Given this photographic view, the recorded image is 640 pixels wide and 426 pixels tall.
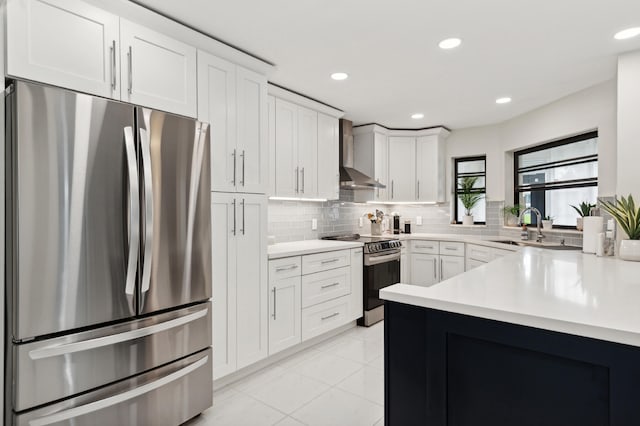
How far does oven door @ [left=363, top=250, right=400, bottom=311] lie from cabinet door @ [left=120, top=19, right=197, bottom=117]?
2.55 metres

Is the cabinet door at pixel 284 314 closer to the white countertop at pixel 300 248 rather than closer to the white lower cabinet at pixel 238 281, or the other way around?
the white lower cabinet at pixel 238 281

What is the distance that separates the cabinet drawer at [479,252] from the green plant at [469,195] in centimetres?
89

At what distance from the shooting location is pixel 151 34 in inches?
82.6

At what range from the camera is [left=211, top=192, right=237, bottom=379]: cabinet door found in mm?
2430

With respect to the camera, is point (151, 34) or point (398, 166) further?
point (398, 166)

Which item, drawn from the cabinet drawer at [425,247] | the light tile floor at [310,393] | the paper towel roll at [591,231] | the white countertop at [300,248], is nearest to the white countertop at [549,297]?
the paper towel roll at [591,231]

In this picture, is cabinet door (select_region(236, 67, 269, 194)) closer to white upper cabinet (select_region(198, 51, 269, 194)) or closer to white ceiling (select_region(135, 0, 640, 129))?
white upper cabinet (select_region(198, 51, 269, 194))

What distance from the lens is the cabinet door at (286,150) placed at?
11.3ft

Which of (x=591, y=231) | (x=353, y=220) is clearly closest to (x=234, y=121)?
(x=353, y=220)

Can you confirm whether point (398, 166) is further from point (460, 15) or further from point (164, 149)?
point (164, 149)

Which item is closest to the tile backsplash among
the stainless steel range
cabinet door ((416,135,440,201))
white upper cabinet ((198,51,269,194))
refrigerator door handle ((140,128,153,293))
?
the stainless steel range

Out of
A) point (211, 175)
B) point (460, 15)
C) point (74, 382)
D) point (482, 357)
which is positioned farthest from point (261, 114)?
point (482, 357)

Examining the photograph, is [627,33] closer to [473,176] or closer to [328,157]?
[328,157]

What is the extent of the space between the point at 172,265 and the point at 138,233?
294 millimetres
